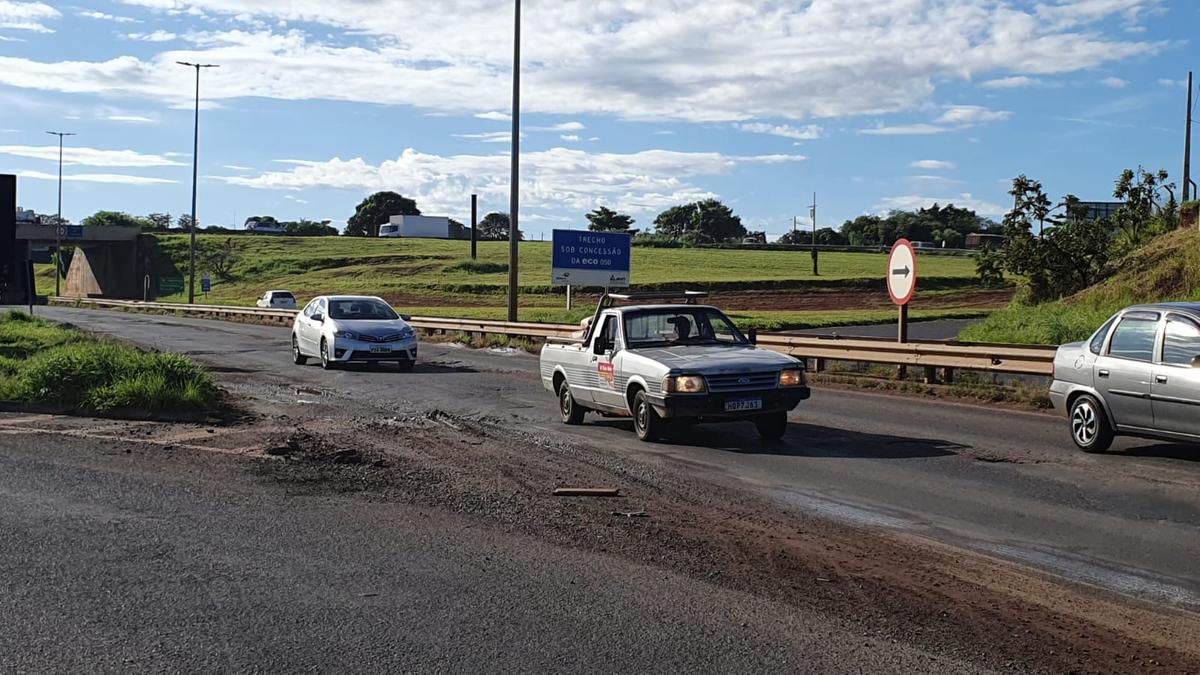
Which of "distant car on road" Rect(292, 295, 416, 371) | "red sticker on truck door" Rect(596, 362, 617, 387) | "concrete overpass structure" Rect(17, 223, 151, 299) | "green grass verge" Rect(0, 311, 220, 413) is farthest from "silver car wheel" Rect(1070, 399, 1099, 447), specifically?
"concrete overpass structure" Rect(17, 223, 151, 299)

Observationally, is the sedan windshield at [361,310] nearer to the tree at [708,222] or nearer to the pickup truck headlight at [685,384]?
the pickup truck headlight at [685,384]

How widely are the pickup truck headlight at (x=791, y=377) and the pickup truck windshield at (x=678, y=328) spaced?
1225 millimetres

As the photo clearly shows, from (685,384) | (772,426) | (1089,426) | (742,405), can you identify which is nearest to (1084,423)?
(1089,426)

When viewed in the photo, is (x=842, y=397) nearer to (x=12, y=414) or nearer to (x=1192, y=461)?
(x=1192, y=461)

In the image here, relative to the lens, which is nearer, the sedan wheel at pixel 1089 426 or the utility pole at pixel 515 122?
the sedan wheel at pixel 1089 426

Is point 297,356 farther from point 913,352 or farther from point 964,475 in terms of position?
point 964,475

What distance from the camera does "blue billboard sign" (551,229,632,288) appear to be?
4038cm

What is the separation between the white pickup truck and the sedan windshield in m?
9.30

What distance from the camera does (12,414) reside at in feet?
43.8

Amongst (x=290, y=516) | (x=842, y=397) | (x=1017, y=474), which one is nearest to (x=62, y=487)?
(x=290, y=516)

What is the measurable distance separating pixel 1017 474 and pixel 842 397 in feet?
23.4

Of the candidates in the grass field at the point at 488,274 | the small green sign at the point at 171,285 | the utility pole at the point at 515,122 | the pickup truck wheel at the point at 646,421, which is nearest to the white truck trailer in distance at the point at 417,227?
the grass field at the point at 488,274

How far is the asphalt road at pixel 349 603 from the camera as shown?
518 centimetres

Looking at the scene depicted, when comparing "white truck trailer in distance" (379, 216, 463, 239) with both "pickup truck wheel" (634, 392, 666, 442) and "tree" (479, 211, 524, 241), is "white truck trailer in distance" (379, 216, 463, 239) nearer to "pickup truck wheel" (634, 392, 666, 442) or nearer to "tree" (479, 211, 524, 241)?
"tree" (479, 211, 524, 241)
